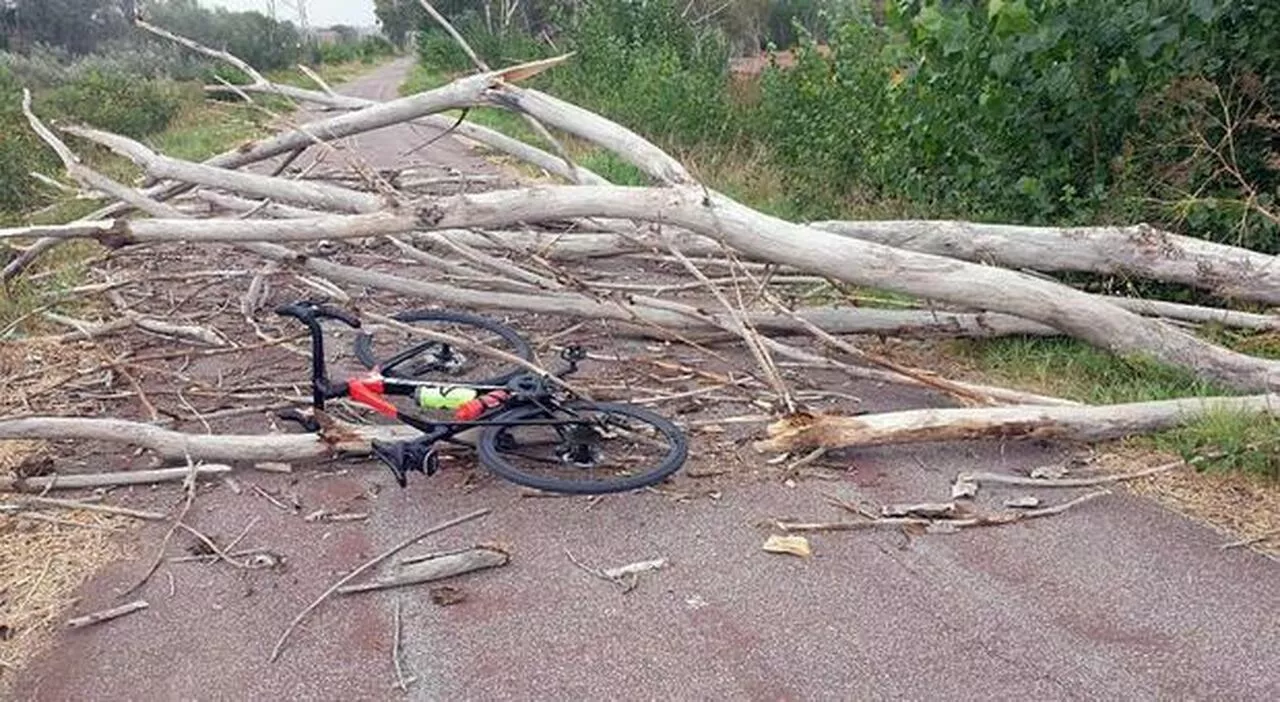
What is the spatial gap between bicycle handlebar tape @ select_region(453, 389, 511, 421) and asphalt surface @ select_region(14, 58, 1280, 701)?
0.33 metres

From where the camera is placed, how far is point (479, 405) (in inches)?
159

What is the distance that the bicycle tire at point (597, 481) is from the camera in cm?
371

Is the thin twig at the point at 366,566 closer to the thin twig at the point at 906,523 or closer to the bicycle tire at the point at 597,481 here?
the bicycle tire at the point at 597,481

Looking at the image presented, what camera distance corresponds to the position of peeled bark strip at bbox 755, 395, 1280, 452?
3977 millimetres

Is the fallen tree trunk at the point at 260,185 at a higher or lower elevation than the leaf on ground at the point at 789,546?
higher

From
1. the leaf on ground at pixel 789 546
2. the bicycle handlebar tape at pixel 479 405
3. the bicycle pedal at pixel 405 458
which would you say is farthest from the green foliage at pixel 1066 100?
the bicycle pedal at pixel 405 458

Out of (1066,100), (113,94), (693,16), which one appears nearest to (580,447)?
(1066,100)

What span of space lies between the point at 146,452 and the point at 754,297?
3163mm

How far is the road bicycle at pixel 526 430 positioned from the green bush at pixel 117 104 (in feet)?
61.6

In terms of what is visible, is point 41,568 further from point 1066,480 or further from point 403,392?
point 1066,480

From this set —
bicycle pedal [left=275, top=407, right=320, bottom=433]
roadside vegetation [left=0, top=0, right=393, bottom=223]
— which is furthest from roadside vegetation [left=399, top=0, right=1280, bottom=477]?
roadside vegetation [left=0, top=0, right=393, bottom=223]

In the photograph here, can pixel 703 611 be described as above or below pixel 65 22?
above

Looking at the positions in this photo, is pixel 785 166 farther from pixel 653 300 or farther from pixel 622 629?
pixel 622 629

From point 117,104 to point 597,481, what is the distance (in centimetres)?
2141
